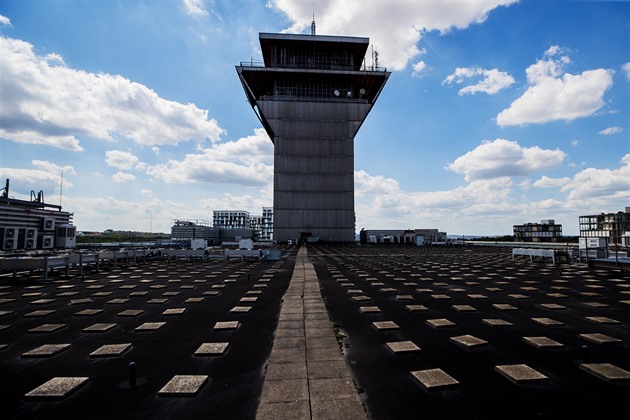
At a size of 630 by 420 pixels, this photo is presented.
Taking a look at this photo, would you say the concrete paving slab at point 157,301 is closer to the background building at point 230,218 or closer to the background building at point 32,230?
the background building at point 32,230

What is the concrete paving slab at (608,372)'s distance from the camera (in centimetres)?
416

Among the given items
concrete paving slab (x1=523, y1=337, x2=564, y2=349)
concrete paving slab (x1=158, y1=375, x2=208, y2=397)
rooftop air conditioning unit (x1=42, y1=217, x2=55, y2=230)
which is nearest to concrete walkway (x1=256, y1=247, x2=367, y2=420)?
concrete paving slab (x1=158, y1=375, x2=208, y2=397)

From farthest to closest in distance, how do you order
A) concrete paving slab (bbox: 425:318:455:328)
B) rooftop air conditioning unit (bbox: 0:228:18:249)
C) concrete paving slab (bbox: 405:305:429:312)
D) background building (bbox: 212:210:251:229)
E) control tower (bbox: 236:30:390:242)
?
background building (bbox: 212:210:251:229)
control tower (bbox: 236:30:390:242)
rooftop air conditioning unit (bbox: 0:228:18:249)
concrete paving slab (bbox: 405:305:429:312)
concrete paving slab (bbox: 425:318:455:328)

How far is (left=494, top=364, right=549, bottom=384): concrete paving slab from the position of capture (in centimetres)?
417

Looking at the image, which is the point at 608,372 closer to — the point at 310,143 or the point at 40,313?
the point at 40,313

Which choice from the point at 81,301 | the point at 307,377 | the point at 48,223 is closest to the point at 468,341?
the point at 307,377

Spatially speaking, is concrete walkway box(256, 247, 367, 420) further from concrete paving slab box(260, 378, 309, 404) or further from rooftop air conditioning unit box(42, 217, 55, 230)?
rooftop air conditioning unit box(42, 217, 55, 230)

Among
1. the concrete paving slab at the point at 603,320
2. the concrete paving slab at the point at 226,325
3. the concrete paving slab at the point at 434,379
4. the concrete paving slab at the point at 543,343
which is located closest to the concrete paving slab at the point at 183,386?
the concrete paving slab at the point at 226,325

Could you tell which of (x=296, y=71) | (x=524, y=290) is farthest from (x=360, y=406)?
(x=296, y=71)

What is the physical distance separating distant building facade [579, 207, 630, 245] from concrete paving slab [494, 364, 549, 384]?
410 ft

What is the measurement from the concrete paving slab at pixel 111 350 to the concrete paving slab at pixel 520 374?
246 inches

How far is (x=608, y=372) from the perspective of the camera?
437cm

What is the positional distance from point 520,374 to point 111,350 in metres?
6.67

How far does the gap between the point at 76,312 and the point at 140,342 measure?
153 inches
